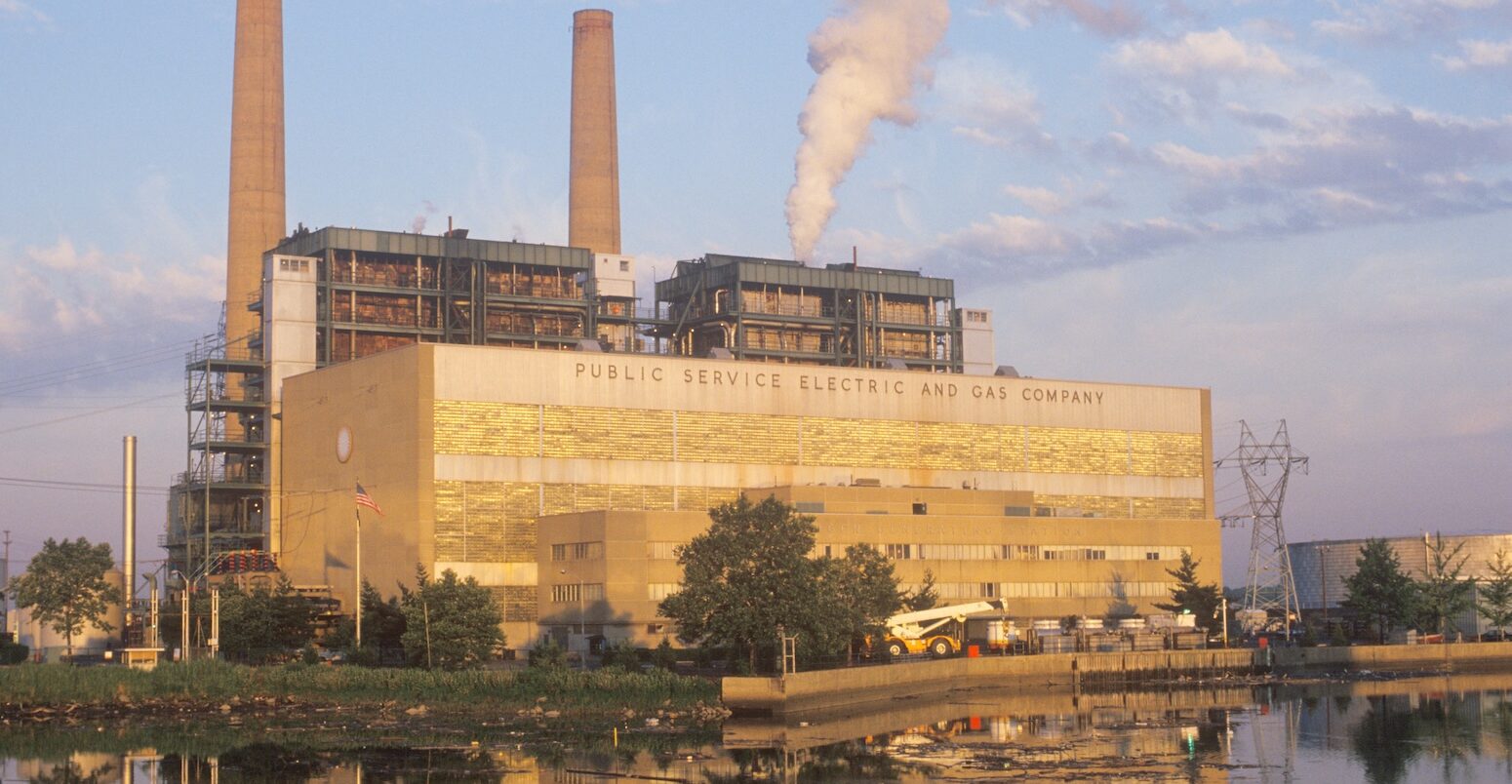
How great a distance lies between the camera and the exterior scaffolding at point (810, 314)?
160m

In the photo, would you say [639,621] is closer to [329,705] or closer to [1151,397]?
[329,705]

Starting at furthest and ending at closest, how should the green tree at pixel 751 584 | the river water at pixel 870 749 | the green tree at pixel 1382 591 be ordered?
the green tree at pixel 1382 591
the green tree at pixel 751 584
the river water at pixel 870 749

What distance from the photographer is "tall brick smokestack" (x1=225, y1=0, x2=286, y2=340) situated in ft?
474

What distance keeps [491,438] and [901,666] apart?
3984cm

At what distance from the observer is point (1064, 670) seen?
10106 cm

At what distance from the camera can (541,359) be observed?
119062mm

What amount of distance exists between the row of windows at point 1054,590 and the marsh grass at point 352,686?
4106cm

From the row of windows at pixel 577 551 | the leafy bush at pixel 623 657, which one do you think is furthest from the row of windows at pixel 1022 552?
the leafy bush at pixel 623 657

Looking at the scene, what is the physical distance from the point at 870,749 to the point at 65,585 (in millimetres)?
61168

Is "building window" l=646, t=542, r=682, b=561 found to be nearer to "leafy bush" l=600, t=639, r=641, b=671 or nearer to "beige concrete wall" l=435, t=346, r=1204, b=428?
"leafy bush" l=600, t=639, r=641, b=671

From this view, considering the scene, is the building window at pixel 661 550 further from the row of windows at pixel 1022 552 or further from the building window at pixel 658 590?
the row of windows at pixel 1022 552

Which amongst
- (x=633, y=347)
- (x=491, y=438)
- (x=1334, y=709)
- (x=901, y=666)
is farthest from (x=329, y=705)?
(x=633, y=347)

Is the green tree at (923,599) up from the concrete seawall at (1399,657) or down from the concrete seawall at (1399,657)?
up

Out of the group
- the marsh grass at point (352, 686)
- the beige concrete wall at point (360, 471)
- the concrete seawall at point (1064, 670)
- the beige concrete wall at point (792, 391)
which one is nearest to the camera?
the concrete seawall at point (1064, 670)
